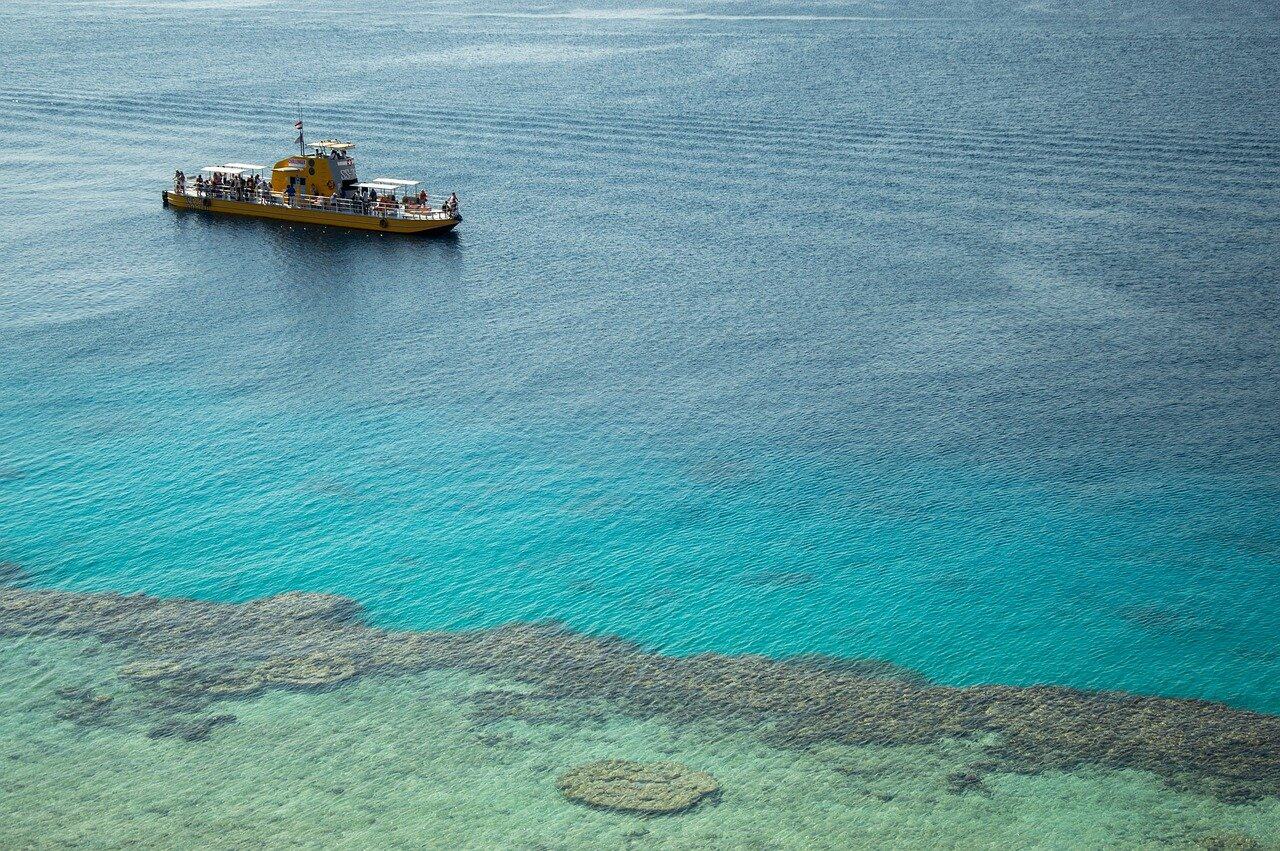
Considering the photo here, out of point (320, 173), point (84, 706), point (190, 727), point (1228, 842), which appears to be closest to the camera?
point (1228, 842)

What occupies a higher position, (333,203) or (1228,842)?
(333,203)

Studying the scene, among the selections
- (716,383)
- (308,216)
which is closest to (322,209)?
(308,216)

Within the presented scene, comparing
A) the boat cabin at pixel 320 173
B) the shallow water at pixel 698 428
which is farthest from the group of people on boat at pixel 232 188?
the shallow water at pixel 698 428

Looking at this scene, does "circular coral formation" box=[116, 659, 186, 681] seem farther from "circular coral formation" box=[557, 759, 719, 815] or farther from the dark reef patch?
"circular coral formation" box=[557, 759, 719, 815]

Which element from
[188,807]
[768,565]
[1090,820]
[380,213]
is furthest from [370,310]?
[1090,820]

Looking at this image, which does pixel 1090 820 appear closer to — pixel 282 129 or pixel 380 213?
pixel 380 213

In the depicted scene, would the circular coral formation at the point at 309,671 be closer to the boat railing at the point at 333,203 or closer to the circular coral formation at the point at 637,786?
the circular coral formation at the point at 637,786

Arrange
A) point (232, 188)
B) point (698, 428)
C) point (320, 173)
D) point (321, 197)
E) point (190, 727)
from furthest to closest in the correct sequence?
point (232, 188), point (320, 173), point (321, 197), point (698, 428), point (190, 727)

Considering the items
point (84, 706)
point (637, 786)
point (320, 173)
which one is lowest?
point (637, 786)

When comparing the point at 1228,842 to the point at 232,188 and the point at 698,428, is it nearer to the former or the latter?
the point at 698,428
